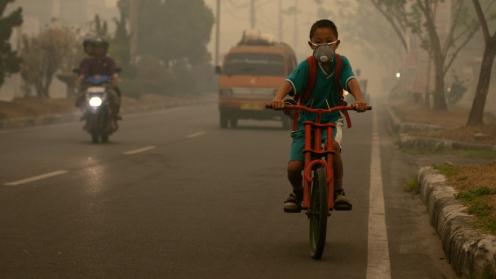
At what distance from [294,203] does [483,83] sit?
581 inches

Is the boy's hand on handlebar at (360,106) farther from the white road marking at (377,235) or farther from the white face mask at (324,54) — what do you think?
the white road marking at (377,235)

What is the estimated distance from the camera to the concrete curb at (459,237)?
7.06m

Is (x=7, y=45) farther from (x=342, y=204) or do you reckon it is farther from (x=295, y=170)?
(x=342, y=204)

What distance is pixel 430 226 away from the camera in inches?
397

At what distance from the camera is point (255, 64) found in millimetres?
28625

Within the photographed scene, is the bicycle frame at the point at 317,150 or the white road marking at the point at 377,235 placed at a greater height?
the bicycle frame at the point at 317,150

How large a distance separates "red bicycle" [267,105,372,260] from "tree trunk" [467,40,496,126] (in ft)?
48.7

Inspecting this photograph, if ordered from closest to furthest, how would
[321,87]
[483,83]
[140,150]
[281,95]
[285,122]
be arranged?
[281,95] < [321,87] < [140,150] < [483,83] < [285,122]

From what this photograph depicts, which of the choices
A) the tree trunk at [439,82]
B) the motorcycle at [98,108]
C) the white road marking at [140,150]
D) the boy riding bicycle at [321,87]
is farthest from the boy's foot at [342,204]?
the tree trunk at [439,82]

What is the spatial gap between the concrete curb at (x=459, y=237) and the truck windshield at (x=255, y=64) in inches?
677

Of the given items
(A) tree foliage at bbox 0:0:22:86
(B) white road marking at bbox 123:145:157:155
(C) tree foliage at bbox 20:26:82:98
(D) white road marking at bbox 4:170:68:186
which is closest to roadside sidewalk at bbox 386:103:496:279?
(D) white road marking at bbox 4:170:68:186

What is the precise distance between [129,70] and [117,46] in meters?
1.68

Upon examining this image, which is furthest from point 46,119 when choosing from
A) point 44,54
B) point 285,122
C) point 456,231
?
point 456,231

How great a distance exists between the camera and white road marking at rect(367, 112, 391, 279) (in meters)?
7.66
